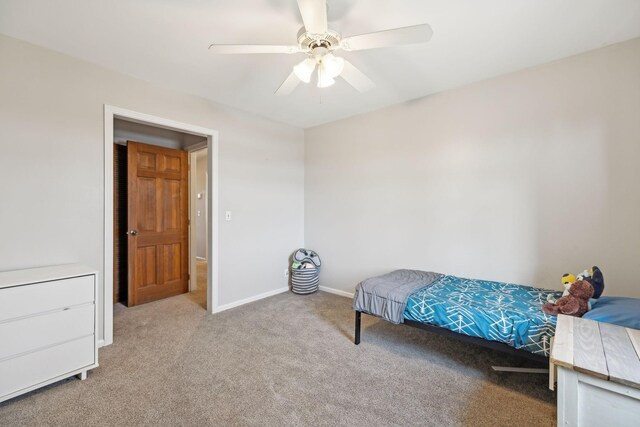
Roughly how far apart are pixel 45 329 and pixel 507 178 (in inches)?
150

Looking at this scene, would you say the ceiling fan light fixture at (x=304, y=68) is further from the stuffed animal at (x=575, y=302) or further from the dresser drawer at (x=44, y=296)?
the stuffed animal at (x=575, y=302)

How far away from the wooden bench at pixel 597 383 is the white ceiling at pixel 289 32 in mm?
1922

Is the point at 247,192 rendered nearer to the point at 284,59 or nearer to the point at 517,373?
the point at 284,59

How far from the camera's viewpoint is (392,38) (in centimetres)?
153

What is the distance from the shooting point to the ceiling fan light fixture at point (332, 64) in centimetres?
177

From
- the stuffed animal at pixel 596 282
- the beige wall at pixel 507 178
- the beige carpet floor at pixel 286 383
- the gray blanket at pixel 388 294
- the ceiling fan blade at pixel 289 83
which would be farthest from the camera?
the gray blanket at pixel 388 294

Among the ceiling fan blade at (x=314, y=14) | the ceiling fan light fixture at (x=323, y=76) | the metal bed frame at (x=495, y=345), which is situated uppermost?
the ceiling fan blade at (x=314, y=14)

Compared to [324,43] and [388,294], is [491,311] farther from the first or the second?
[324,43]

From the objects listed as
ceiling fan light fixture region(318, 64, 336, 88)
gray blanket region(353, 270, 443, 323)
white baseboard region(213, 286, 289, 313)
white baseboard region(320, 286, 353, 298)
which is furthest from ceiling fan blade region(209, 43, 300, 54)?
white baseboard region(320, 286, 353, 298)

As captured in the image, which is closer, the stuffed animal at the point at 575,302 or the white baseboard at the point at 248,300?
the stuffed animal at the point at 575,302

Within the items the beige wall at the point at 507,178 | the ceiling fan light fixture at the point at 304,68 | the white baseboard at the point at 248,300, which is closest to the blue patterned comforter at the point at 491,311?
the beige wall at the point at 507,178

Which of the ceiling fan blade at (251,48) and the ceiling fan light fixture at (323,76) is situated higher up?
the ceiling fan blade at (251,48)

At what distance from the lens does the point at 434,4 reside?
170 centimetres

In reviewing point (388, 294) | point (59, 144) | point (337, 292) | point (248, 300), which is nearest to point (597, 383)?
point (388, 294)
